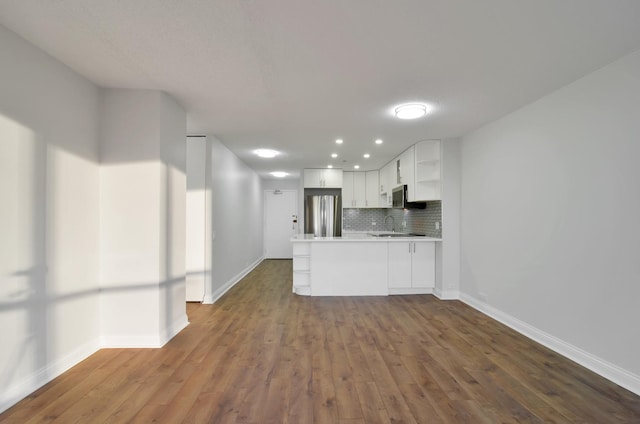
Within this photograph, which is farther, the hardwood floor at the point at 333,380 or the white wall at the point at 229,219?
the white wall at the point at 229,219

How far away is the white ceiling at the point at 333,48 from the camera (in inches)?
68.8

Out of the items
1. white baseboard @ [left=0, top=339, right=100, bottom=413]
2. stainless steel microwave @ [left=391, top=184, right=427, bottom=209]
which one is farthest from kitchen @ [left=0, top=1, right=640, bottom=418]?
stainless steel microwave @ [left=391, top=184, right=427, bottom=209]

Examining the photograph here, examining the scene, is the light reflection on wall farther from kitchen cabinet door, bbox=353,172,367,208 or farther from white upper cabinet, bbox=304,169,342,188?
kitchen cabinet door, bbox=353,172,367,208

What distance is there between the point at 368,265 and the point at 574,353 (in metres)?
2.66

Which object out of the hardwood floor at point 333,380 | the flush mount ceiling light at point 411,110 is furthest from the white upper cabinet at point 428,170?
the hardwood floor at point 333,380

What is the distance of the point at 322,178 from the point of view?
7070mm

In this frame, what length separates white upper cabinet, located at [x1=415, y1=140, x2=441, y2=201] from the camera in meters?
4.74

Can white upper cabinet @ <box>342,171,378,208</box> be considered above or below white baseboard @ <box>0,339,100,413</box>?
above

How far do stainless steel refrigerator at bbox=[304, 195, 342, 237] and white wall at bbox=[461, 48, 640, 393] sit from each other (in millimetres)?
3724

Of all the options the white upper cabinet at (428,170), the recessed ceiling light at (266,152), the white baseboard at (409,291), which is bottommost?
the white baseboard at (409,291)

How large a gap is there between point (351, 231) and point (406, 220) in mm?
1561

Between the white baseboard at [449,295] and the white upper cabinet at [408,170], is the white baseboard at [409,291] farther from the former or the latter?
the white upper cabinet at [408,170]

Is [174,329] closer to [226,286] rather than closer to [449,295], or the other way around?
[226,286]

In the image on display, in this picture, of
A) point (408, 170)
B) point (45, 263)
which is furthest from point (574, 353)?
point (45, 263)
